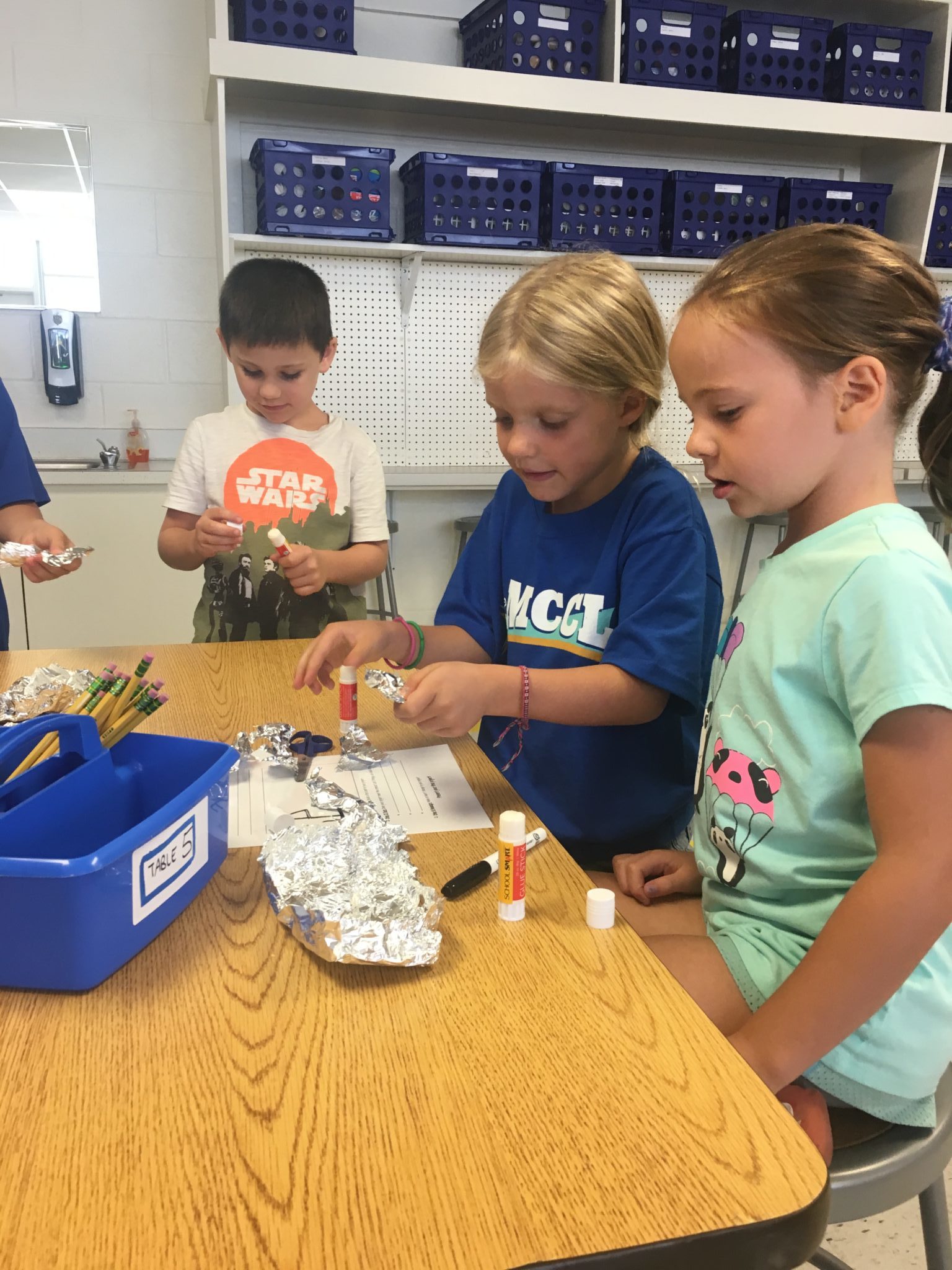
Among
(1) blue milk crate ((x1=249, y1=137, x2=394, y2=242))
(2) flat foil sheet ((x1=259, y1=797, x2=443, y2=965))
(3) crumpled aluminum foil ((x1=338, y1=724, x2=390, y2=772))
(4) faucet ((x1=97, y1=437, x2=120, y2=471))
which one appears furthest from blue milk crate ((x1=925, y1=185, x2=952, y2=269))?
(2) flat foil sheet ((x1=259, y1=797, x2=443, y2=965))

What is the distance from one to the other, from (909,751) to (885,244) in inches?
17.8

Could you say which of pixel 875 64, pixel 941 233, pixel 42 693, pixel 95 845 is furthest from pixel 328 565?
pixel 941 233

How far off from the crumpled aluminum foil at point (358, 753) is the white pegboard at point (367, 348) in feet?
7.78

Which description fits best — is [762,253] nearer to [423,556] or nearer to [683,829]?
[683,829]

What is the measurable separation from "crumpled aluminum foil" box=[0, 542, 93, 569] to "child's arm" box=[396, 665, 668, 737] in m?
0.64

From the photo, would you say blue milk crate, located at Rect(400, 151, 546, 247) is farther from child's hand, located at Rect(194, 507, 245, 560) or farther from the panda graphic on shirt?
the panda graphic on shirt

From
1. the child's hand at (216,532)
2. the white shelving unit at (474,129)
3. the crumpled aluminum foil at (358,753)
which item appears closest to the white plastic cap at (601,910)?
the crumpled aluminum foil at (358,753)

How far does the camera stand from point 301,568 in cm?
149

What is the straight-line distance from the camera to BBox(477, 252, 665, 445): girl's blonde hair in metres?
1.06

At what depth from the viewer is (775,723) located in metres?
0.79

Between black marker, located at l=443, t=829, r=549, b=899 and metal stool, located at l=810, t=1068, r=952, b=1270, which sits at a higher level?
black marker, located at l=443, t=829, r=549, b=899

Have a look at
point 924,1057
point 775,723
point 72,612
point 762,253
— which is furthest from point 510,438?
point 72,612

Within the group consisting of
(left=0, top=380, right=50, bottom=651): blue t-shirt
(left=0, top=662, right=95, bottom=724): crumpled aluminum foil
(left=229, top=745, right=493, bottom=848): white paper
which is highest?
(left=0, top=380, right=50, bottom=651): blue t-shirt

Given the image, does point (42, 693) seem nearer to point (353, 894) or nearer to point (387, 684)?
point (387, 684)
